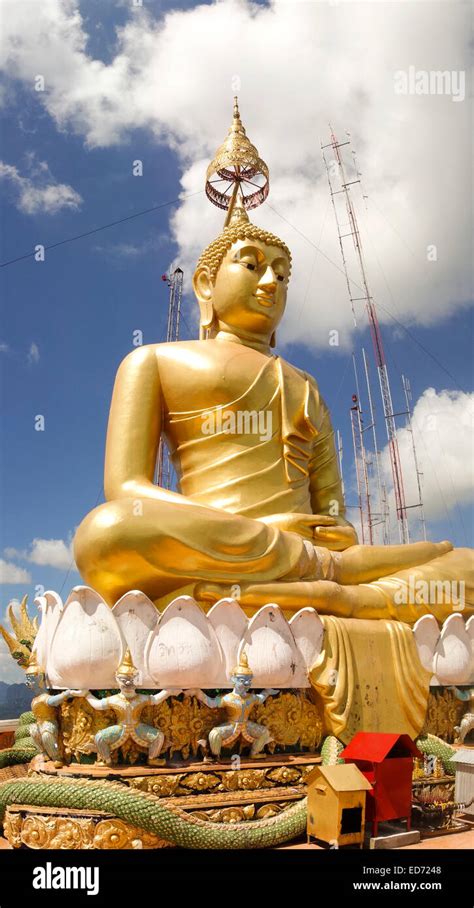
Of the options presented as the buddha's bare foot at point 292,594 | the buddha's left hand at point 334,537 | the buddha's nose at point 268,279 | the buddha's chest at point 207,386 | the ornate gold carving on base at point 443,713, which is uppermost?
the buddha's nose at point 268,279

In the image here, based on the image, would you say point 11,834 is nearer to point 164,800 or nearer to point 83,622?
point 164,800

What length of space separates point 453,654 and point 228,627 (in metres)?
2.55

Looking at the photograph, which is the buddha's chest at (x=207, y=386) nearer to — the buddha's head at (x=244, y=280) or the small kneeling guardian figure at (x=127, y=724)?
the buddha's head at (x=244, y=280)

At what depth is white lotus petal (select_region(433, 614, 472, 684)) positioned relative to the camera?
7.16 meters

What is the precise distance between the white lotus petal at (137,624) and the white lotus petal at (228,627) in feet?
1.80

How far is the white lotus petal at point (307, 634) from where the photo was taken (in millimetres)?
6465

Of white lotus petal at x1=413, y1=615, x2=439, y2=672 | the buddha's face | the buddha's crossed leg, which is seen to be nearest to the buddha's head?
the buddha's face

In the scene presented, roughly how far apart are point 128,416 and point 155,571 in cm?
200

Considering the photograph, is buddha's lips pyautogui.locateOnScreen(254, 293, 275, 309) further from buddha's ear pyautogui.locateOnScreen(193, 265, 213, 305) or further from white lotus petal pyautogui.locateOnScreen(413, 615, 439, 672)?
white lotus petal pyautogui.locateOnScreen(413, 615, 439, 672)

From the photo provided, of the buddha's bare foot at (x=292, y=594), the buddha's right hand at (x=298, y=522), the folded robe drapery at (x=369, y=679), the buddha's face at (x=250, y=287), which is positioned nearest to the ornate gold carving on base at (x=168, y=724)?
the folded robe drapery at (x=369, y=679)

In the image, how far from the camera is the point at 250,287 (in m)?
8.77

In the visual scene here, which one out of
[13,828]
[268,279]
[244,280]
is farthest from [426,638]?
[244,280]

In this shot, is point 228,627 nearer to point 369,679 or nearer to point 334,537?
point 369,679

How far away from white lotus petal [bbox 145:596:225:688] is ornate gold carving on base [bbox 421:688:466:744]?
7.93 ft
